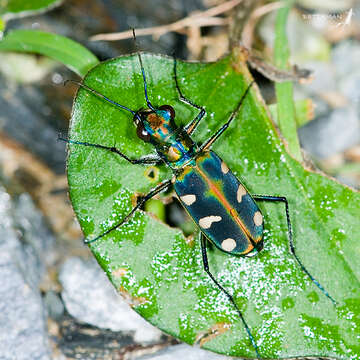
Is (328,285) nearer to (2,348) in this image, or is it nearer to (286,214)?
(286,214)

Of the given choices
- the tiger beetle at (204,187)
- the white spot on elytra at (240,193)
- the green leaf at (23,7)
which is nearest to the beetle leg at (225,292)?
the tiger beetle at (204,187)

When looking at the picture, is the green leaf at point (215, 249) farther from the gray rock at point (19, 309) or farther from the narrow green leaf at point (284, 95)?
the gray rock at point (19, 309)

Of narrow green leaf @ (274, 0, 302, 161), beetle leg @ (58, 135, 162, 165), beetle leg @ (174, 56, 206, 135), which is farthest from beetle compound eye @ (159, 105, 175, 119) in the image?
narrow green leaf @ (274, 0, 302, 161)

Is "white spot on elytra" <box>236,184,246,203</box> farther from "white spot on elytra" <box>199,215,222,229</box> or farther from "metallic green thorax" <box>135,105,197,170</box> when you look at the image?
"metallic green thorax" <box>135,105,197,170</box>

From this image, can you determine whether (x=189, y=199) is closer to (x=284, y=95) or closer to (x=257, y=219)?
(x=257, y=219)

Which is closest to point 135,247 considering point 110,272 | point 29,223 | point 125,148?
point 110,272

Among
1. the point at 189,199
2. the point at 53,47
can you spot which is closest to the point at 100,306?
the point at 189,199

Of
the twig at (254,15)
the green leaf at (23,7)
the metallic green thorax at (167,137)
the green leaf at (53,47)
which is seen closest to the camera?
the metallic green thorax at (167,137)
